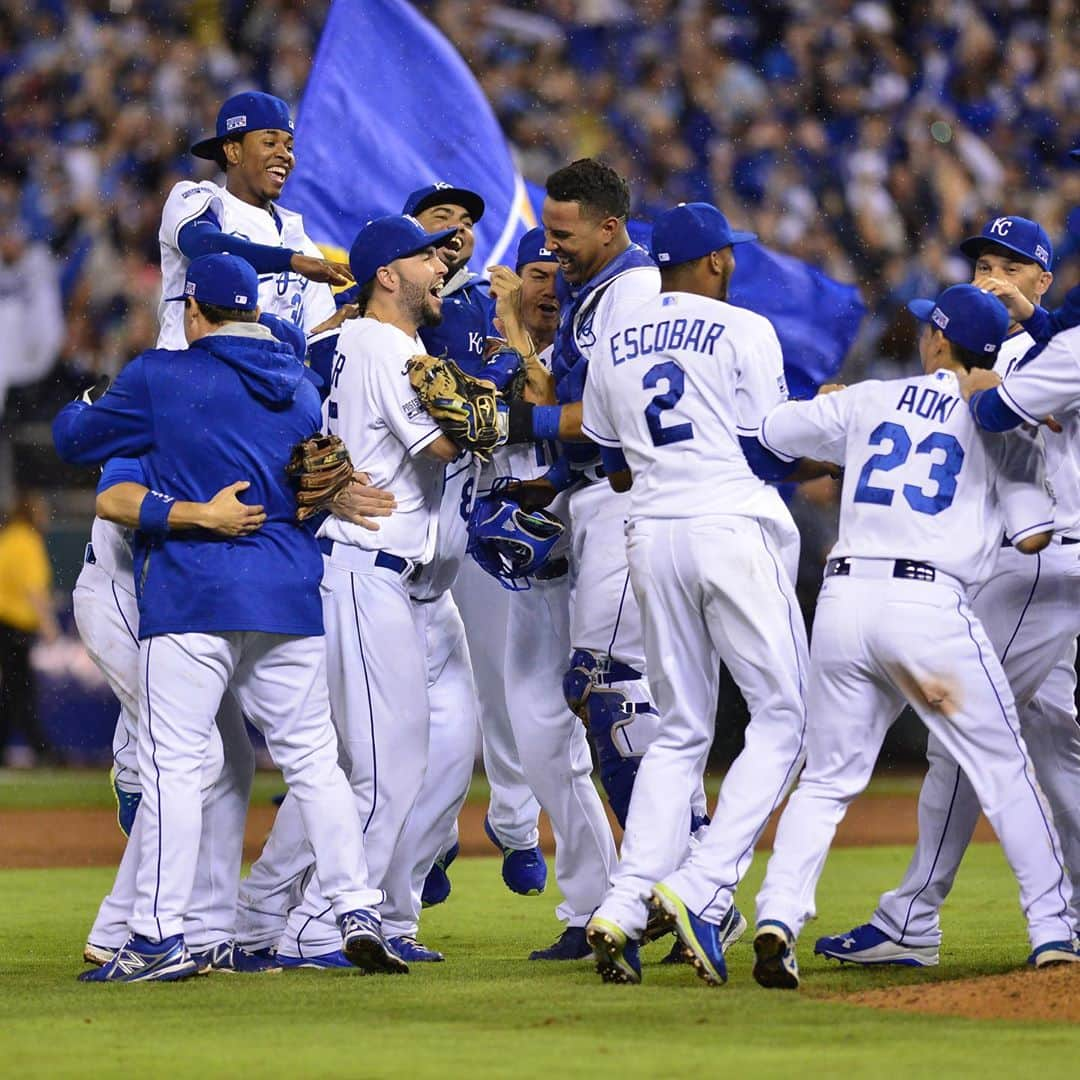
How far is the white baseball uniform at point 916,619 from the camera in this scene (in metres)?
5.12

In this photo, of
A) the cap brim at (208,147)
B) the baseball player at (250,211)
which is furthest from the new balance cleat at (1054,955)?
the cap brim at (208,147)

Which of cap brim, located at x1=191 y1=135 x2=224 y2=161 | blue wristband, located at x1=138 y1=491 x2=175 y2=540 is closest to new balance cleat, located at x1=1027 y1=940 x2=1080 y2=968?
blue wristband, located at x1=138 y1=491 x2=175 y2=540

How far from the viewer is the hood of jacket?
217 inches

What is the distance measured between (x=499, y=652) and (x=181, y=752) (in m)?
1.79

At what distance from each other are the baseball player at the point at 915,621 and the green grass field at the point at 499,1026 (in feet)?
1.44

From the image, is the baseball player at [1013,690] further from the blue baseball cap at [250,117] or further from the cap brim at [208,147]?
the cap brim at [208,147]

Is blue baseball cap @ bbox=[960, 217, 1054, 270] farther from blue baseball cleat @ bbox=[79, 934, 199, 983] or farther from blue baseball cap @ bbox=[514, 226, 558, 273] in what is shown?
blue baseball cleat @ bbox=[79, 934, 199, 983]

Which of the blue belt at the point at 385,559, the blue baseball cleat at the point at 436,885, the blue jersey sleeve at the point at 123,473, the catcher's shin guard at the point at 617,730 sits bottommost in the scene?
the blue baseball cleat at the point at 436,885

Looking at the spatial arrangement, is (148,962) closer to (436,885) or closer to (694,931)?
(694,931)

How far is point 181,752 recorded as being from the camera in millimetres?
5383

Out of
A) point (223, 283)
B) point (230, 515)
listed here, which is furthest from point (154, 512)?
point (223, 283)

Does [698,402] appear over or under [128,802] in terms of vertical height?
over

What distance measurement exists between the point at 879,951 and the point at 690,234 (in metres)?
Answer: 2.18

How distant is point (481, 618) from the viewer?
6.99 m
